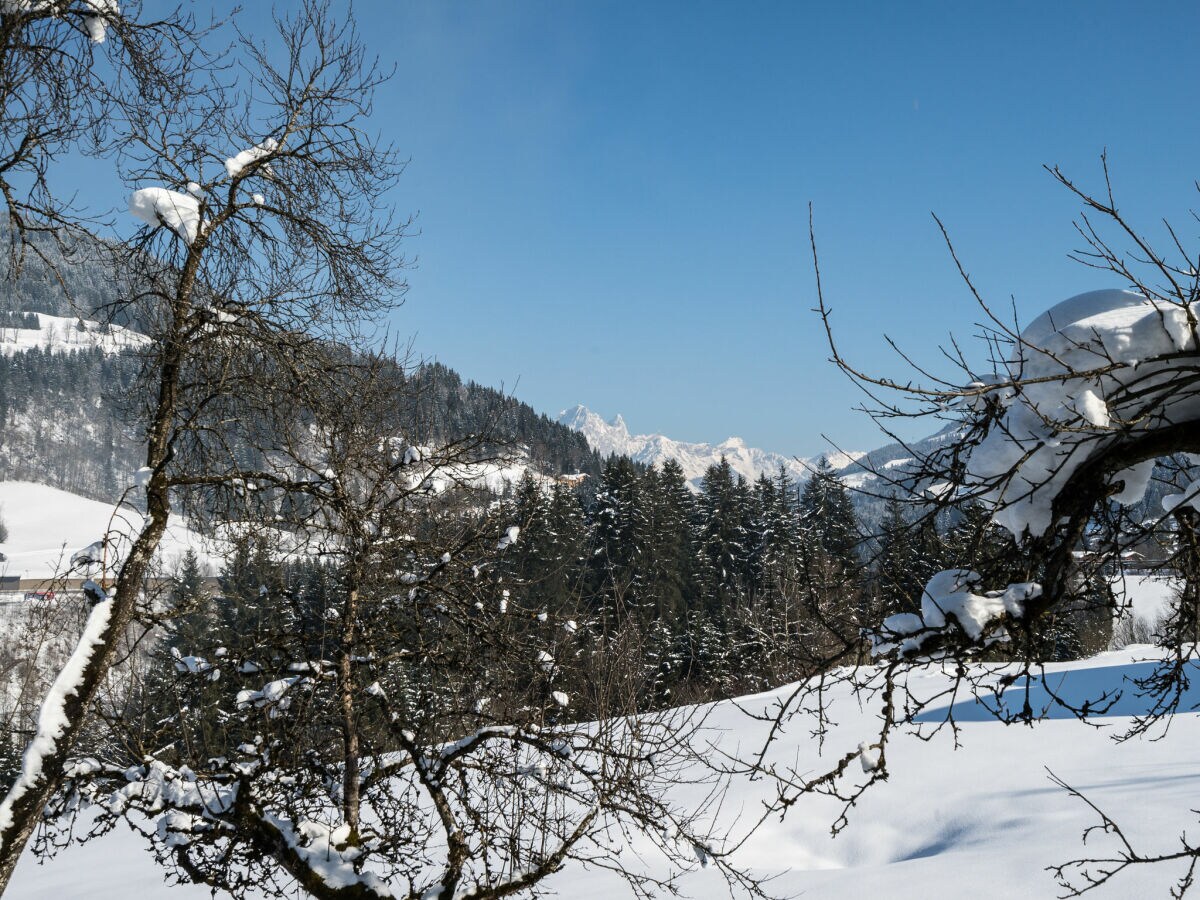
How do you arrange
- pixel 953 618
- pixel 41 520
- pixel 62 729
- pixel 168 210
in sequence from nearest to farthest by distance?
pixel 953 618 → pixel 62 729 → pixel 168 210 → pixel 41 520

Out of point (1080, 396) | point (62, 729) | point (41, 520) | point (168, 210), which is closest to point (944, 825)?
point (1080, 396)

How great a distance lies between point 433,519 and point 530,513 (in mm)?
849

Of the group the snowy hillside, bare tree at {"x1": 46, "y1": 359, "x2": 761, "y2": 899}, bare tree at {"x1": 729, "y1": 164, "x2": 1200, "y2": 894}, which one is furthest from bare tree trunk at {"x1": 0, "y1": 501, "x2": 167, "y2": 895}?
the snowy hillside

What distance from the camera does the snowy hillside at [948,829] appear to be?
7.37 metres

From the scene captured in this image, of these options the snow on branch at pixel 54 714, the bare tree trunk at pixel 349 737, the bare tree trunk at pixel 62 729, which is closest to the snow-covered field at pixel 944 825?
the bare tree trunk at pixel 349 737

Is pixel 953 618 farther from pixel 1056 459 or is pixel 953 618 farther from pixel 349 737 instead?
pixel 349 737

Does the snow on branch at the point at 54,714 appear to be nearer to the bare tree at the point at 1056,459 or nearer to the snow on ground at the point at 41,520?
the bare tree at the point at 1056,459

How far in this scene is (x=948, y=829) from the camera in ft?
30.3

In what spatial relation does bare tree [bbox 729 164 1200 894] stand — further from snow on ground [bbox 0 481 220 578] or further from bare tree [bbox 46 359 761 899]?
snow on ground [bbox 0 481 220 578]

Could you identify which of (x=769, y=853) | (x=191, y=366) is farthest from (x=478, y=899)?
(x=769, y=853)

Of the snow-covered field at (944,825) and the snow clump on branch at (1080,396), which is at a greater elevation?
the snow clump on branch at (1080,396)

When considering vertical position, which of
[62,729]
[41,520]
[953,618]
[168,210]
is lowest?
[62,729]

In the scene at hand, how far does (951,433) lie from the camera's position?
440cm

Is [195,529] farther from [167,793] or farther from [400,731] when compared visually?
[400,731]
